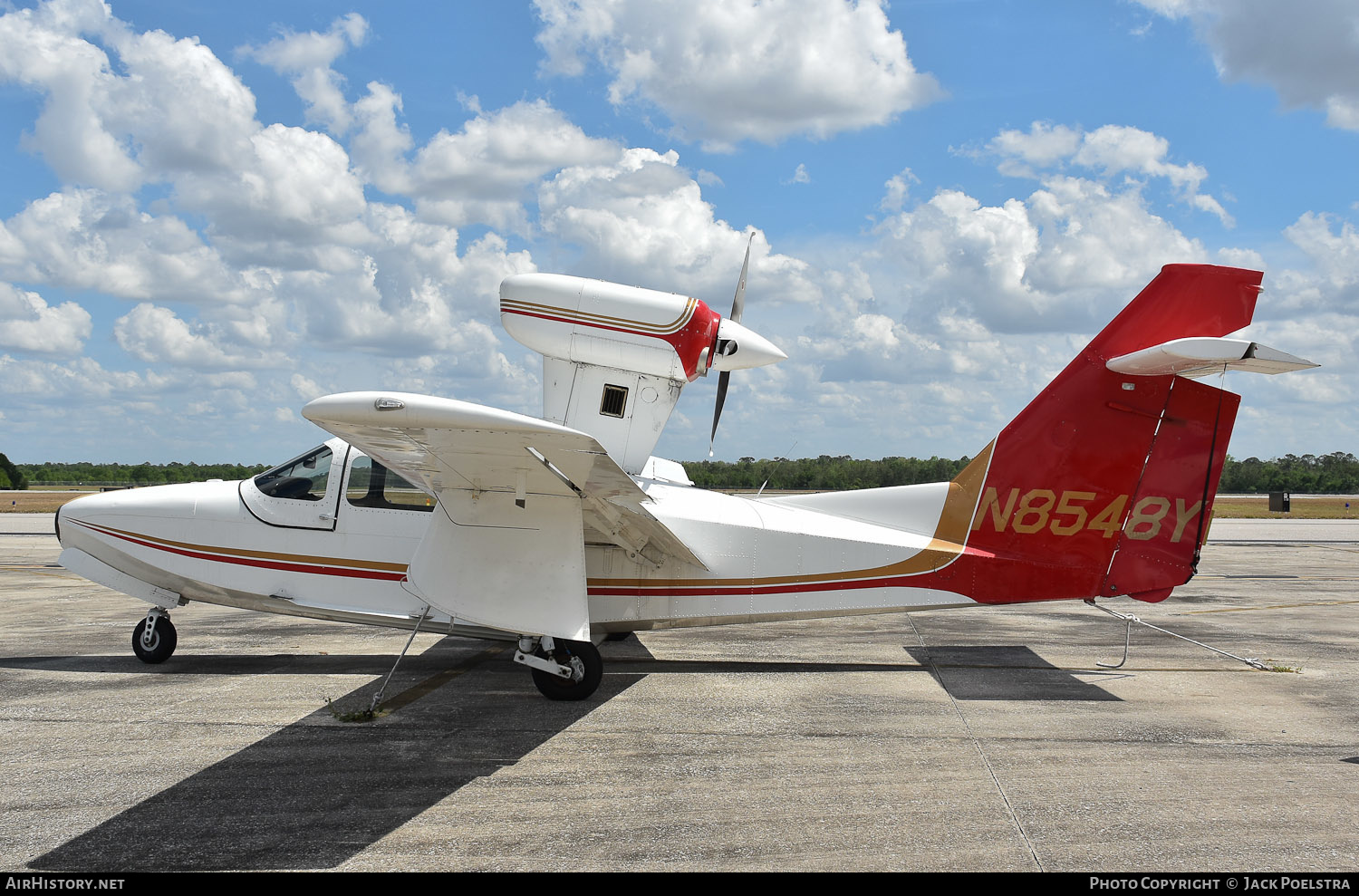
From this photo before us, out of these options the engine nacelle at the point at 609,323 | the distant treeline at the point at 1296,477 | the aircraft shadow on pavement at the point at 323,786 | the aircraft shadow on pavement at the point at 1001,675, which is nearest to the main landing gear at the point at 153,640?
the aircraft shadow on pavement at the point at 323,786

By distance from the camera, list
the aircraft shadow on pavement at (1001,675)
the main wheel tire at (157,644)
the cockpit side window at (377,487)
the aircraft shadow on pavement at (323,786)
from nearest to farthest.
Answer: the aircraft shadow on pavement at (323,786) < the aircraft shadow on pavement at (1001,675) < the cockpit side window at (377,487) < the main wheel tire at (157,644)

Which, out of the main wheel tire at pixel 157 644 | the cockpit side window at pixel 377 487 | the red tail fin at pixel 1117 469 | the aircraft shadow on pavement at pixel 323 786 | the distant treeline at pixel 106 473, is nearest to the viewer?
the aircraft shadow on pavement at pixel 323 786

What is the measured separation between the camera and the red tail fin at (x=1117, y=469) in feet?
26.4

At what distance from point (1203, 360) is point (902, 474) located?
32.8m

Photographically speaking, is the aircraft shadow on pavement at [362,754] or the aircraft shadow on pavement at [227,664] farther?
the aircraft shadow on pavement at [227,664]

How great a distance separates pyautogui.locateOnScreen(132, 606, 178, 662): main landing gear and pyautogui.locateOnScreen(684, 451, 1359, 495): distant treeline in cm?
653

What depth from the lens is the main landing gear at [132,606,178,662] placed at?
8820 mm

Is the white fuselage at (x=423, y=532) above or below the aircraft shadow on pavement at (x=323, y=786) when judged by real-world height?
above

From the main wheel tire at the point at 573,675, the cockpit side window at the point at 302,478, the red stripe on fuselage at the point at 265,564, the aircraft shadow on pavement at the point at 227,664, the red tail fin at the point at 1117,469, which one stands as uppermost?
the red tail fin at the point at 1117,469

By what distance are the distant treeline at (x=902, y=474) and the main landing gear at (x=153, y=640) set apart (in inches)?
257

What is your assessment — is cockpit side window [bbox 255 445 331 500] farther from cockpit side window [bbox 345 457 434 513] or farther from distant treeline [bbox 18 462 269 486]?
distant treeline [bbox 18 462 269 486]

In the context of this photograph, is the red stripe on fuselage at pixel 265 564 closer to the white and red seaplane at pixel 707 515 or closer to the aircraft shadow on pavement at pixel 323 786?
the white and red seaplane at pixel 707 515

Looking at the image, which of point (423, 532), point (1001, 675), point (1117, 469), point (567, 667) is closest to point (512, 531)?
point (567, 667)
